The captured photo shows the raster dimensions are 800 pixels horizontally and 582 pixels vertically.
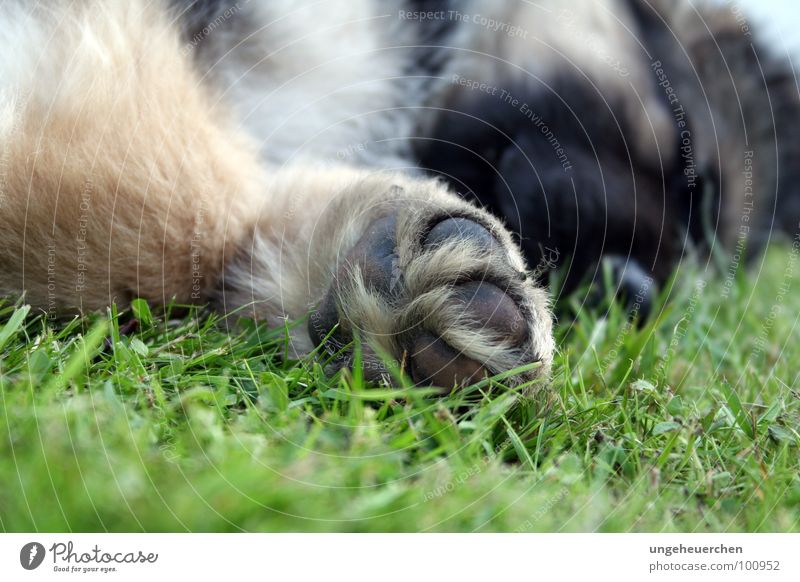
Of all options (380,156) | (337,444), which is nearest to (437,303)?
(337,444)

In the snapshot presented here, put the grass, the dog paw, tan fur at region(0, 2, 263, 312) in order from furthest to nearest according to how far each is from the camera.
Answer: tan fur at region(0, 2, 263, 312) → the dog paw → the grass

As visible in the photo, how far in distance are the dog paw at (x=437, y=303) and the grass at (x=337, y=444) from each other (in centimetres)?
7

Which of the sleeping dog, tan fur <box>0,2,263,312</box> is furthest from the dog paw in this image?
tan fur <box>0,2,263,312</box>

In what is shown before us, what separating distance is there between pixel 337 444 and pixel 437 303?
0.32 m

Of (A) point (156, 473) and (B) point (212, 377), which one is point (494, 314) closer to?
(B) point (212, 377)

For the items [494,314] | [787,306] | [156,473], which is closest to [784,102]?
[787,306]

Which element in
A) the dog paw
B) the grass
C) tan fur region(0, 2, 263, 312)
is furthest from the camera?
tan fur region(0, 2, 263, 312)

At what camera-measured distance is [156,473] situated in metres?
1.07

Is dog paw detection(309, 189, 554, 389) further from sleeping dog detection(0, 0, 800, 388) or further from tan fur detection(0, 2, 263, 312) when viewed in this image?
tan fur detection(0, 2, 263, 312)

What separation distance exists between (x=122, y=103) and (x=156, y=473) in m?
0.95

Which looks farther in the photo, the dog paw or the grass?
the dog paw

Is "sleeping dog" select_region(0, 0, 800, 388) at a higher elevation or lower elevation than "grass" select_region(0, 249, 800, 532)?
higher

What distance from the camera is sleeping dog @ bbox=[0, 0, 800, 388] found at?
1.44 metres

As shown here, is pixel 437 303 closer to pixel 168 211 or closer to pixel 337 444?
pixel 337 444
